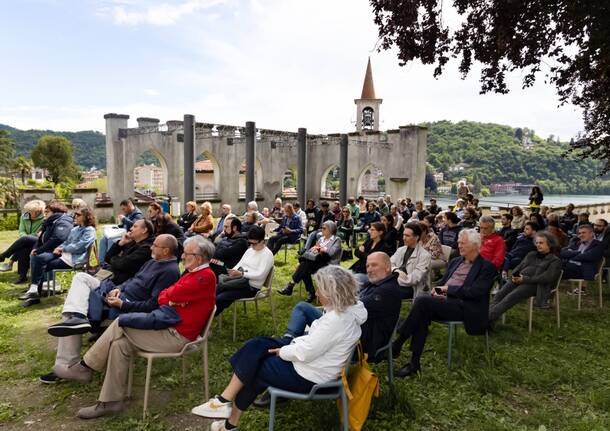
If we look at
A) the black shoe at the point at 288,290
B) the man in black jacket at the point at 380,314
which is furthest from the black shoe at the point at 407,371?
the black shoe at the point at 288,290

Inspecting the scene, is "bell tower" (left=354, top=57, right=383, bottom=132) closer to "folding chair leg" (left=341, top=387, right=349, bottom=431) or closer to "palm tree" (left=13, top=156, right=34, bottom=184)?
"folding chair leg" (left=341, top=387, right=349, bottom=431)

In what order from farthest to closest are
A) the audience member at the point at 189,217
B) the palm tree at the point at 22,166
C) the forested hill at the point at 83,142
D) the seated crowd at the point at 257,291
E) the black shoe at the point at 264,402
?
the forested hill at the point at 83,142 < the palm tree at the point at 22,166 < the audience member at the point at 189,217 < the black shoe at the point at 264,402 < the seated crowd at the point at 257,291

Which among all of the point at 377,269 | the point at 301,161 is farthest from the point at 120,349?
the point at 301,161

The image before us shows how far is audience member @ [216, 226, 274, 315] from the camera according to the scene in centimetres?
450

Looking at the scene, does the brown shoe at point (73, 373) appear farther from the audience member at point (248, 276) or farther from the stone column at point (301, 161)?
the stone column at point (301, 161)

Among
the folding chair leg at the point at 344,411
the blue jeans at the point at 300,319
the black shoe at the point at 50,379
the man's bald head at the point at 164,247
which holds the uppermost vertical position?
the man's bald head at the point at 164,247

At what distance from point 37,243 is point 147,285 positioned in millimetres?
3879

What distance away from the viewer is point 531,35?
6059 millimetres

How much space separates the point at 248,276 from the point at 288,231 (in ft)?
12.5

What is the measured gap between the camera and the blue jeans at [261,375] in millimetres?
2568

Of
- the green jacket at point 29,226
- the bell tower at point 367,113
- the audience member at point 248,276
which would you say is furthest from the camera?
the bell tower at point 367,113

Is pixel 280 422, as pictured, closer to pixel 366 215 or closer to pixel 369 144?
pixel 366 215

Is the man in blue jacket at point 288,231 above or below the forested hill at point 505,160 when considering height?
below

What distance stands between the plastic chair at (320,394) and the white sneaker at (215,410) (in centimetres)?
34
